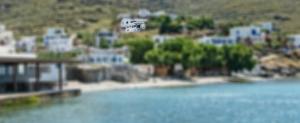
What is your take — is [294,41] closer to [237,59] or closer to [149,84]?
[237,59]

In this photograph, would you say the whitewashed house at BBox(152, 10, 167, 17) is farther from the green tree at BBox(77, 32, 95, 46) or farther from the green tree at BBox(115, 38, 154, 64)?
the green tree at BBox(115, 38, 154, 64)

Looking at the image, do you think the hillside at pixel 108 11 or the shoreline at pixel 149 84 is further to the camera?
the hillside at pixel 108 11

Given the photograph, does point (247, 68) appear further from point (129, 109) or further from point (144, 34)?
point (129, 109)

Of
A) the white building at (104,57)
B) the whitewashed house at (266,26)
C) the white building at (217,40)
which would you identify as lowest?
the white building at (104,57)

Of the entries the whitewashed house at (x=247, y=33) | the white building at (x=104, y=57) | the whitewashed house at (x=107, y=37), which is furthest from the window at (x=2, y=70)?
the whitewashed house at (x=247, y=33)

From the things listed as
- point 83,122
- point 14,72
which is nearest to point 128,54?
point 14,72

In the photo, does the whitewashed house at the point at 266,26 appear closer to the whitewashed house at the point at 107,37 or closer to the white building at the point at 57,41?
the whitewashed house at the point at 107,37

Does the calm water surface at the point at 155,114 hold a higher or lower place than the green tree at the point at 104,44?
higher
